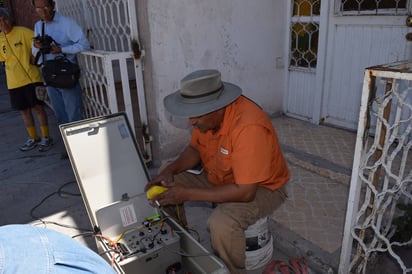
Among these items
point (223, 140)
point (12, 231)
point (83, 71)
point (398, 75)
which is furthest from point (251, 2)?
point (12, 231)

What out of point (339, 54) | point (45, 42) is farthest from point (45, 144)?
point (339, 54)

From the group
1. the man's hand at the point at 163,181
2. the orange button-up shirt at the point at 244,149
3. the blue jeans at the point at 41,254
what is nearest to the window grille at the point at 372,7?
the orange button-up shirt at the point at 244,149

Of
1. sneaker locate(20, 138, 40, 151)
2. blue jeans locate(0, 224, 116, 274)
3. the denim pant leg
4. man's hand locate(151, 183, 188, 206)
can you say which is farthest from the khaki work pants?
sneaker locate(20, 138, 40, 151)

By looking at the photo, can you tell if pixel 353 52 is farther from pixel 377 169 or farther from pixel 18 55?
pixel 18 55

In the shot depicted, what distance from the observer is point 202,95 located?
2135 mm

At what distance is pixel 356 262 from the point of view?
220 centimetres

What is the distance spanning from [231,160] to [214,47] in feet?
7.60

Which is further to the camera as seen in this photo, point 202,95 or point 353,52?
point 353,52

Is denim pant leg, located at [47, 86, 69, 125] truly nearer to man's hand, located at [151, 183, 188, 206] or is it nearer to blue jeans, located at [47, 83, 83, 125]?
blue jeans, located at [47, 83, 83, 125]

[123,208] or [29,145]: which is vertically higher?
[123,208]

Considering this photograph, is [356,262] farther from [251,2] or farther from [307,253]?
[251,2]

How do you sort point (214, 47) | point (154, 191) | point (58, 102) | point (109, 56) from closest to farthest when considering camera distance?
point (154, 191) < point (109, 56) < point (214, 47) < point (58, 102)

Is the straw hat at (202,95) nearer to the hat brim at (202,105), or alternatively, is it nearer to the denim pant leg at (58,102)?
the hat brim at (202,105)

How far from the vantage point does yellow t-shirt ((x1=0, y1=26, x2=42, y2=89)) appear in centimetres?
446
